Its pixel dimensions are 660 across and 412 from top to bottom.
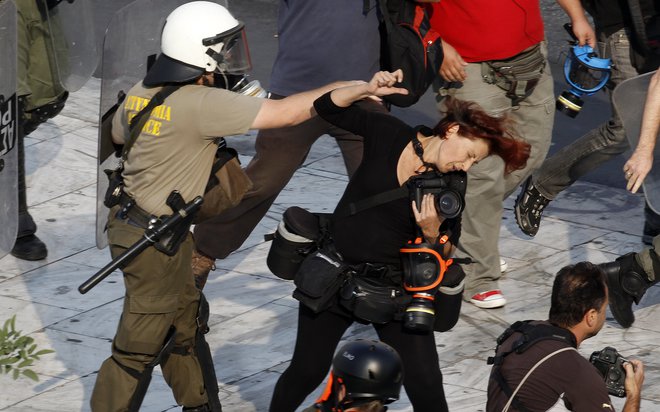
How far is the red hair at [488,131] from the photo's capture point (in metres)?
5.30

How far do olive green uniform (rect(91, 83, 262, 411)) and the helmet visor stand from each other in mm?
151

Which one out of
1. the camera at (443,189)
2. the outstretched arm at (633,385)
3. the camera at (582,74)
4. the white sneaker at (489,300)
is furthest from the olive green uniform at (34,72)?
the outstretched arm at (633,385)

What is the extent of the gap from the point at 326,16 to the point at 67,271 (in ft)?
6.89

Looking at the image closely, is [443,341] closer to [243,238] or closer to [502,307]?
[502,307]

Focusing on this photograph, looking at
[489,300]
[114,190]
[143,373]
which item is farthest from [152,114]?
[489,300]

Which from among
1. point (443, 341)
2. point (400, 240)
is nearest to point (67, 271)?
point (443, 341)

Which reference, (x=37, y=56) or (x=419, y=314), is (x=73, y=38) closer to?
(x=37, y=56)

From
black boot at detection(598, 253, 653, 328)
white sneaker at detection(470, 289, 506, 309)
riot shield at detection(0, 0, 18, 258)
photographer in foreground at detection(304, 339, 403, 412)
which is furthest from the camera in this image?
white sneaker at detection(470, 289, 506, 309)

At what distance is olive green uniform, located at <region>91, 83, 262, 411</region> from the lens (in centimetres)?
534

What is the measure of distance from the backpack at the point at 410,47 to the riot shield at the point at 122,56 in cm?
104

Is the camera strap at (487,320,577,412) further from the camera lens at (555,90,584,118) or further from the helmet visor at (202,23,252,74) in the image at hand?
the camera lens at (555,90,584,118)

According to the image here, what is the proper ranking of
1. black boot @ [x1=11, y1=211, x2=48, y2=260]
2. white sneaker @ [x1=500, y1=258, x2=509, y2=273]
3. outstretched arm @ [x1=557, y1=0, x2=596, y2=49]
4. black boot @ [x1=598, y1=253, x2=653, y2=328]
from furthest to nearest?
black boot @ [x1=11, y1=211, x2=48, y2=260], white sneaker @ [x1=500, y1=258, x2=509, y2=273], outstretched arm @ [x1=557, y1=0, x2=596, y2=49], black boot @ [x1=598, y1=253, x2=653, y2=328]

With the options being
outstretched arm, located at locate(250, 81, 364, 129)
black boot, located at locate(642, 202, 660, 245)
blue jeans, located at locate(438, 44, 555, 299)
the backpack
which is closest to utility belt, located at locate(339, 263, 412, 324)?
outstretched arm, located at locate(250, 81, 364, 129)

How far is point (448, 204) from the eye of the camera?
5.18m
